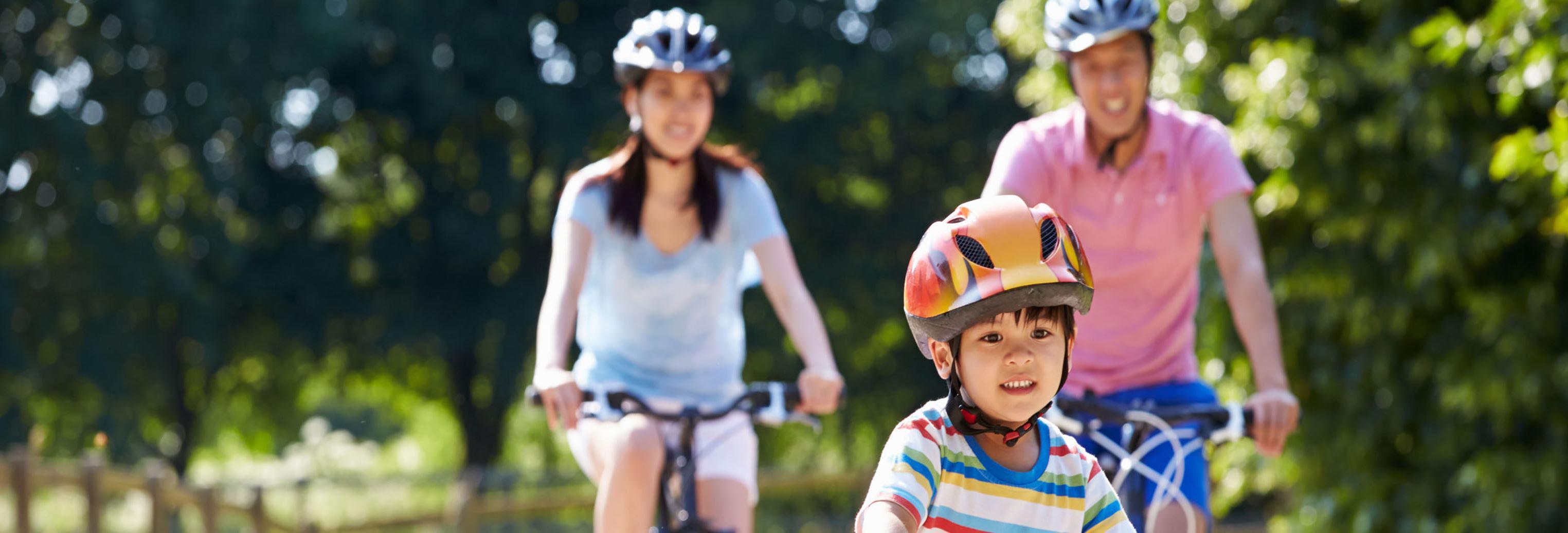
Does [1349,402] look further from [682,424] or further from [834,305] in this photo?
[834,305]

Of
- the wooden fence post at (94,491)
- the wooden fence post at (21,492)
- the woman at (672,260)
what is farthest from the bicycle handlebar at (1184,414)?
the wooden fence post at (94,491)

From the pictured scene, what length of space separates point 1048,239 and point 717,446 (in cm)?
185

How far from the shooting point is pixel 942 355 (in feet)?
9.25

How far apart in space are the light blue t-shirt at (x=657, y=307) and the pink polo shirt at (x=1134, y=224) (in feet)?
2.93

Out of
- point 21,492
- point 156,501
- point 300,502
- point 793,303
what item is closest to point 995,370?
point 793,303

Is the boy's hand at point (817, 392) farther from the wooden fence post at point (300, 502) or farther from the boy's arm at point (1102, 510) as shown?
the wooden fence post at point (300, 502)

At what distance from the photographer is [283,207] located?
2289 cm

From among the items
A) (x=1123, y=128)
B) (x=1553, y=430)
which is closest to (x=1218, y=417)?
(x=1123, y=128)

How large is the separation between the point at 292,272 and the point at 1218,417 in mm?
20510

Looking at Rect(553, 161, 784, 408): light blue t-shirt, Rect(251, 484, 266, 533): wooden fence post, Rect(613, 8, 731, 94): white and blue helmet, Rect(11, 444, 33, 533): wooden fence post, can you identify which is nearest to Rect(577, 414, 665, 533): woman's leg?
Rect(553, 161, 784, 408): light blue t-shirt

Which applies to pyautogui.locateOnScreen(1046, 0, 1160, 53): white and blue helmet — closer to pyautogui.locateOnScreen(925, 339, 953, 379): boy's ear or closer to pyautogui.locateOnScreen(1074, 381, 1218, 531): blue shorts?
pyautogui.locateOnScreen(1074, 381, 1218, 531): blue shorts

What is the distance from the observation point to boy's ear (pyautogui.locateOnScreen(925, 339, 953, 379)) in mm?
2803

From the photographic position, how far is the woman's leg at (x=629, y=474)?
418 cm

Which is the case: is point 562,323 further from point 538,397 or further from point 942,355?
point 942,355
